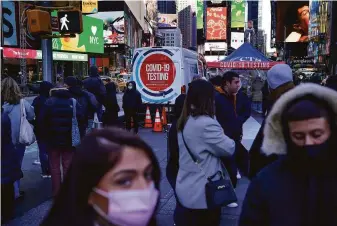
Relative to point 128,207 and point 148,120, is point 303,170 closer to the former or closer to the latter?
point 128,207

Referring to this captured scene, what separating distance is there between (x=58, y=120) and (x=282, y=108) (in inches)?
174

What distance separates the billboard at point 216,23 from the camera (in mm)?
161375

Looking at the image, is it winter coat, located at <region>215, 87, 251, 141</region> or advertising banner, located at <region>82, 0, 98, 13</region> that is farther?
advertising banner, located at <region>82, 0, 98, 13</region>

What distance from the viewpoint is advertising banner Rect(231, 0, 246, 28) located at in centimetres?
18138

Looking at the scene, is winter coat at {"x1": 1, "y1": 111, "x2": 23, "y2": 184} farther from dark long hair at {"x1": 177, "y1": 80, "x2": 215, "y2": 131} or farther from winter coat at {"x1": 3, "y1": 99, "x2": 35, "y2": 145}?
dark long hair at {"x1": 177, "y1": 80, "x2": 215, "y2": 131}

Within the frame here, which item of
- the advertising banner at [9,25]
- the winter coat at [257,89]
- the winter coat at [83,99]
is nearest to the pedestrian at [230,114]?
the winter coat at [83,99]

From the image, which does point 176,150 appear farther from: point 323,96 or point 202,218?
point 323,96

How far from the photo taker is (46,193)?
6863 millimetres

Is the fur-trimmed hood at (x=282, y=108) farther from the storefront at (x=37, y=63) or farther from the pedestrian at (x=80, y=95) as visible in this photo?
→ the storefront at (x=37, y=63)

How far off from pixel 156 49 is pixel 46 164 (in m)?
7.69

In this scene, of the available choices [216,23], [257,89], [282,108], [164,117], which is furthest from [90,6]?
[216,23]

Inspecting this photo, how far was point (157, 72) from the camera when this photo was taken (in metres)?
14.9

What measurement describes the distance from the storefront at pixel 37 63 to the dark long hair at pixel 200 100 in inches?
1060

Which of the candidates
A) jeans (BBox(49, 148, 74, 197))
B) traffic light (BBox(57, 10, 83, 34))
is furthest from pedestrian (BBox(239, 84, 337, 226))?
traffic light (BBox(57, 10, 83, 34))
